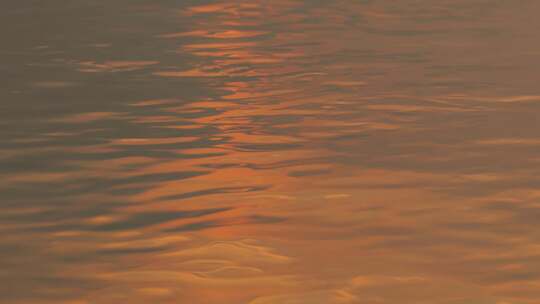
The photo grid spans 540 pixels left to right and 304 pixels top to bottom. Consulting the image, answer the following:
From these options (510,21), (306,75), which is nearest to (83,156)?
(306,75)

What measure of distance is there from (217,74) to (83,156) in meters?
0.94

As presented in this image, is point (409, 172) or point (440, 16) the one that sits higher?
point (440, 16)

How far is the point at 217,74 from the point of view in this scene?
306 centimetres

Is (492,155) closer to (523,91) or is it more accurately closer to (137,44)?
(523,91)

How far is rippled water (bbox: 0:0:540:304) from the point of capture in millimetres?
1468

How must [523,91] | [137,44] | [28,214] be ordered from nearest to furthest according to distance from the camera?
1. [28,214]
2. [523,91]
3. [137,44]

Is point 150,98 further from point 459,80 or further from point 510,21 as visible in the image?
point 510,21

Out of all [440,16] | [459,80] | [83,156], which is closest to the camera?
[83,156]

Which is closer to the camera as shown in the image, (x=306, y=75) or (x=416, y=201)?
(x=416, y=201)

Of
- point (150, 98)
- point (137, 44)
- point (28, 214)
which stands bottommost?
point (28, 214)

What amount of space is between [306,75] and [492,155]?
105 cm

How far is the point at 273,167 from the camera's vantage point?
2074mm

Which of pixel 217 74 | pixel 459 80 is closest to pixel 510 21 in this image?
pixel 459 80

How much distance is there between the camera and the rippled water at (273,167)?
4.82ft
